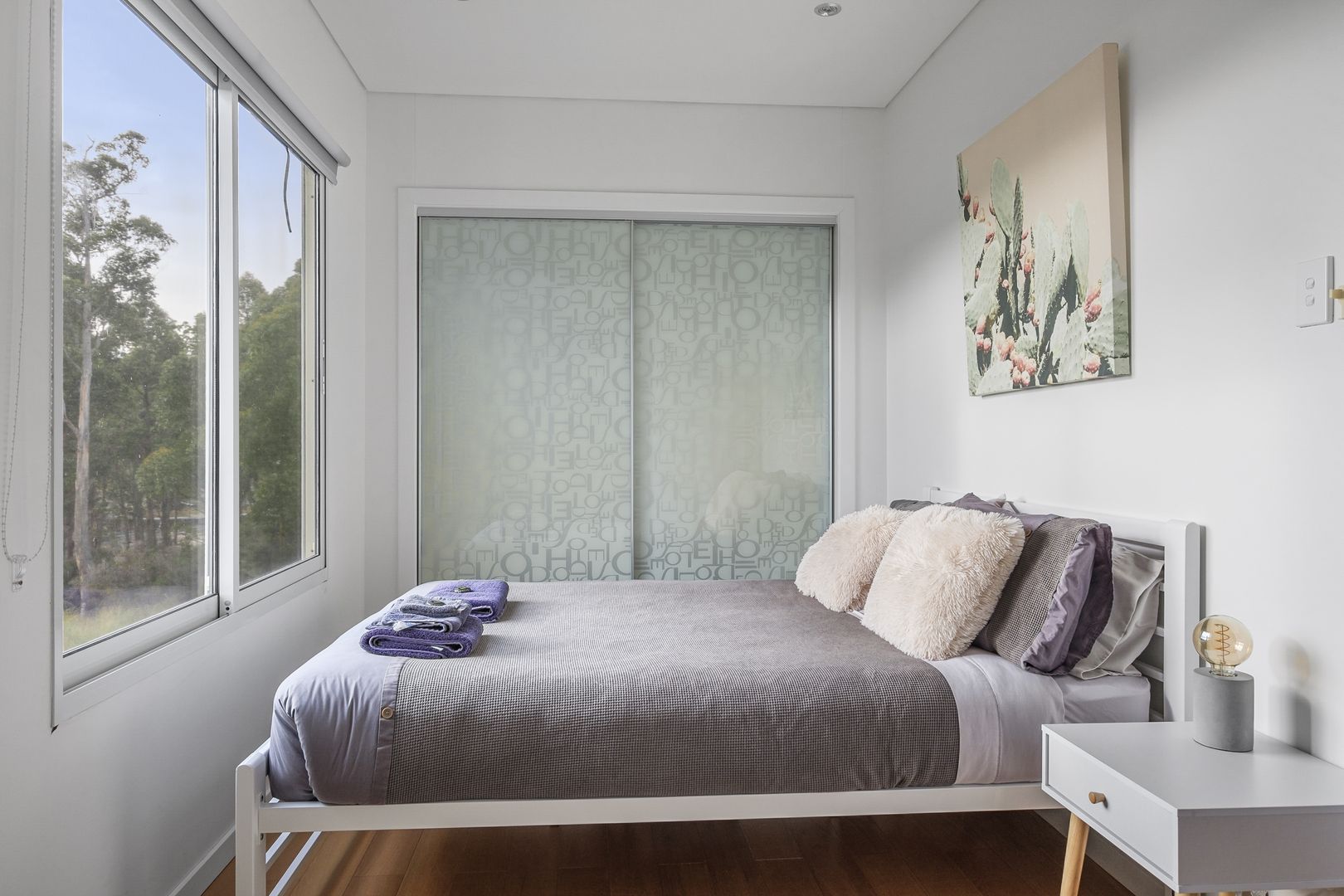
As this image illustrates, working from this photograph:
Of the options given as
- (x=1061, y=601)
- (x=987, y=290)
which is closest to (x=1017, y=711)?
(x=1061, y=601)

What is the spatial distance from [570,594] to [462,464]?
1.11m

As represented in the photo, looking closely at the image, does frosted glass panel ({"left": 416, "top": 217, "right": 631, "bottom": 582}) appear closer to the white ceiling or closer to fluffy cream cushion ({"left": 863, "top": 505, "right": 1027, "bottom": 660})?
the white ceiling

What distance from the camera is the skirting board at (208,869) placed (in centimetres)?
208

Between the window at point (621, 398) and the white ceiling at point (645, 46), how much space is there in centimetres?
60

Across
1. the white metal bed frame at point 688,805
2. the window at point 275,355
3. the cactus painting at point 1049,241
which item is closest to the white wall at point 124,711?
the window at point 275,355

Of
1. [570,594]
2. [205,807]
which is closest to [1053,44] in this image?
[570,594]

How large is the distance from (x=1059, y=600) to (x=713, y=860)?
115 centimetres

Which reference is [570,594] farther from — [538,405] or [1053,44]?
[1053,44]

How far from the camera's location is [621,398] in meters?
3.88

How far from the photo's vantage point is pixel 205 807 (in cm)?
221

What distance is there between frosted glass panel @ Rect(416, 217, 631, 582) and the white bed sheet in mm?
2138

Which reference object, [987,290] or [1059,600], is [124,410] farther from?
[987,290]

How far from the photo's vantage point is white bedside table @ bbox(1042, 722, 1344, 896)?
1.37 metres

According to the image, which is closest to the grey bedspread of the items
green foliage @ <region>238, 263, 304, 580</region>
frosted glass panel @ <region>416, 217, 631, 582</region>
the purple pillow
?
the purple pillow
